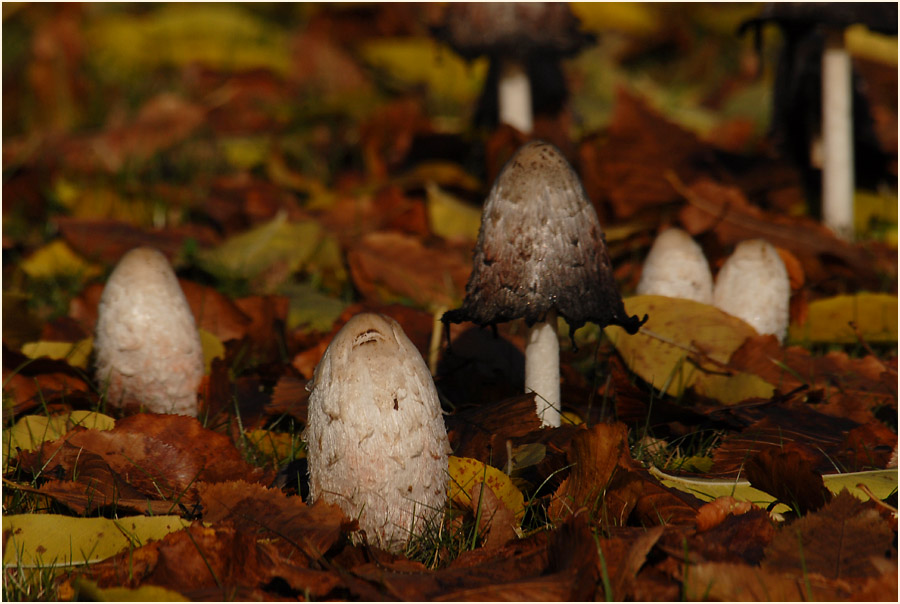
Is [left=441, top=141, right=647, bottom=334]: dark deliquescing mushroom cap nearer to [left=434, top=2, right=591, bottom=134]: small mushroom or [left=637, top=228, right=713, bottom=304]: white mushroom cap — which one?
[left=637, top=228, right=713, bottom=304]: white mushroom cap

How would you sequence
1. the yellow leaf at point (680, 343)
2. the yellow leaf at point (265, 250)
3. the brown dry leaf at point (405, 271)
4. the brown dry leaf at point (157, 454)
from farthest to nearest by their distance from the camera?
the yellow leaf at point (265, 250)
the brown dry leaf at point (405, 271)
the yellow leaf at point (680, 343)
the brown dry leaf at point (157, 454)

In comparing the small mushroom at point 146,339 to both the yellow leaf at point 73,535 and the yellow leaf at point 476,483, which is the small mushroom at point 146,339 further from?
the yellow leaf at point 476,483

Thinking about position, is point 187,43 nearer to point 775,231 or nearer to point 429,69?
point 429,69

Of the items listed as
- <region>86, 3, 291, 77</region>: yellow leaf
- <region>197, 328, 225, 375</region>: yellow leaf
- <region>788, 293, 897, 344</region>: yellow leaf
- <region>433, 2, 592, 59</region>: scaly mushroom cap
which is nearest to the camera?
<region>197, 328, 225, 375</region>: yellow leaf

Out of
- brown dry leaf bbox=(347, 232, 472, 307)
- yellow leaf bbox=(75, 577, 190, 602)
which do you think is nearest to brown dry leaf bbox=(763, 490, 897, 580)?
yellow leaf bbox=(75, 577, 190, 602)

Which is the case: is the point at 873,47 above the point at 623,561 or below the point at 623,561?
above

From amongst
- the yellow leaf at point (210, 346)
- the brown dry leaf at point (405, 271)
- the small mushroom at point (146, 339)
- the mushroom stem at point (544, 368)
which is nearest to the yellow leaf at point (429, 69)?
the brown dry leaf at point (405, 271)

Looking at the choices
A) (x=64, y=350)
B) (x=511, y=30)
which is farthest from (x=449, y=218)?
(x=64, y=350)
